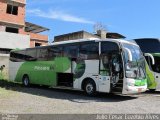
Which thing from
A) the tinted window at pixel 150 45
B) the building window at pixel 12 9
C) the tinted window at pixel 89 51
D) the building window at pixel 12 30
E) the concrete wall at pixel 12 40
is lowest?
the tinted window at pixel 89 51

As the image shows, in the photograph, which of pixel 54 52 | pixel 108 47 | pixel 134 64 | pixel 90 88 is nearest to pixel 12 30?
pixel 54 52

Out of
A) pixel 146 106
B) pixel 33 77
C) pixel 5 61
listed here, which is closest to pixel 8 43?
pixel 5 61

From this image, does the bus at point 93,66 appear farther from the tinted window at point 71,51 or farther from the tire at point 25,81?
the tire at point 25,81

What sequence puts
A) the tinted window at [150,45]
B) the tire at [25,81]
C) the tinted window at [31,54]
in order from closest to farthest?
the tinted window at [150,45] < the tinted window at [31,54] < the tire at [25,81]

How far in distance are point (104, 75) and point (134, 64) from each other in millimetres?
1552

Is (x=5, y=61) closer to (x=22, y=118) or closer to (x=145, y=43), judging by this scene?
(x=145, y=43)

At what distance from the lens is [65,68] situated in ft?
60.0

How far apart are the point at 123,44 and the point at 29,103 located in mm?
5404

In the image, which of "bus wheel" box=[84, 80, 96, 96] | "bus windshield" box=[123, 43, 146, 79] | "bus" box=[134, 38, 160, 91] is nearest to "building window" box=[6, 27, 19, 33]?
"bus" box=[134, 38, 160, 91]

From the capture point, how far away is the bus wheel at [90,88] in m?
16.4

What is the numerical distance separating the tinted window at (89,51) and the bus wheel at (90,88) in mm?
1286

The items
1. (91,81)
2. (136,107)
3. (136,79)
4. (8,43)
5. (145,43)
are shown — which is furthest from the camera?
(8,43)

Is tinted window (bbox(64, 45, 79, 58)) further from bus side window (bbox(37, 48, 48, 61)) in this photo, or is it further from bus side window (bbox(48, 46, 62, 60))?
bus side window (bbox(37, 48, 48, 61))

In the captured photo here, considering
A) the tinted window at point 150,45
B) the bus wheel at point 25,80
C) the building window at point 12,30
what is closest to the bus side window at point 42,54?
the bus wheel at point 25,80
